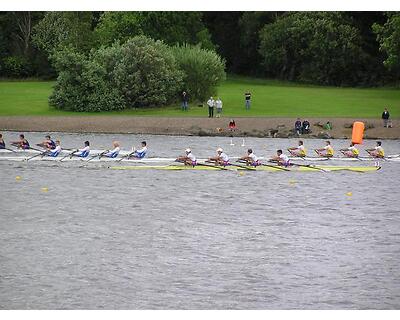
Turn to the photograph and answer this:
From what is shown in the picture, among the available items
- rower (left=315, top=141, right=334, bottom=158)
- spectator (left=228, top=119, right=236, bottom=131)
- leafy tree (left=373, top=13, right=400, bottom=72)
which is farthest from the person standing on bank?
rower (left=315, top=141, right=334, bottom=158)

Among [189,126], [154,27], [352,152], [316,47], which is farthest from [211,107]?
[316,47]

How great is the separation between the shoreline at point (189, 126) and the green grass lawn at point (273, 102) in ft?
5.86

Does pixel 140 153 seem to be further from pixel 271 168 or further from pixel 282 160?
pixel 282 160

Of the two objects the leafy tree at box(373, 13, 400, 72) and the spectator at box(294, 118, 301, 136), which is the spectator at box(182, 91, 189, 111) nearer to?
the spectator at box(294, 118, 301, 136)

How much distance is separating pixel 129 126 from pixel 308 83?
25687 mm

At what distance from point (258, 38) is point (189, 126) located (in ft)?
97.0

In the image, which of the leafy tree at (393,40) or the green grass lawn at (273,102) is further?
the leafy tree at (393,40)

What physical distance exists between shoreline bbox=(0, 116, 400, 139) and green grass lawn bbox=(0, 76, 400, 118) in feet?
5.86

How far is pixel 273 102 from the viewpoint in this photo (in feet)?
184

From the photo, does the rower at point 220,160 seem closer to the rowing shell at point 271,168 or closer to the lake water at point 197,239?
the rowing shell at point 271,168

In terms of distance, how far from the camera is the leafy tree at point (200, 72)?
178 ft

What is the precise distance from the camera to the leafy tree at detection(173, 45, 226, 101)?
178 ft

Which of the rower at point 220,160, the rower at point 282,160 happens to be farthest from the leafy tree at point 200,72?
the rower at point 282,160

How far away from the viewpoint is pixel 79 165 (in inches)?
1501
